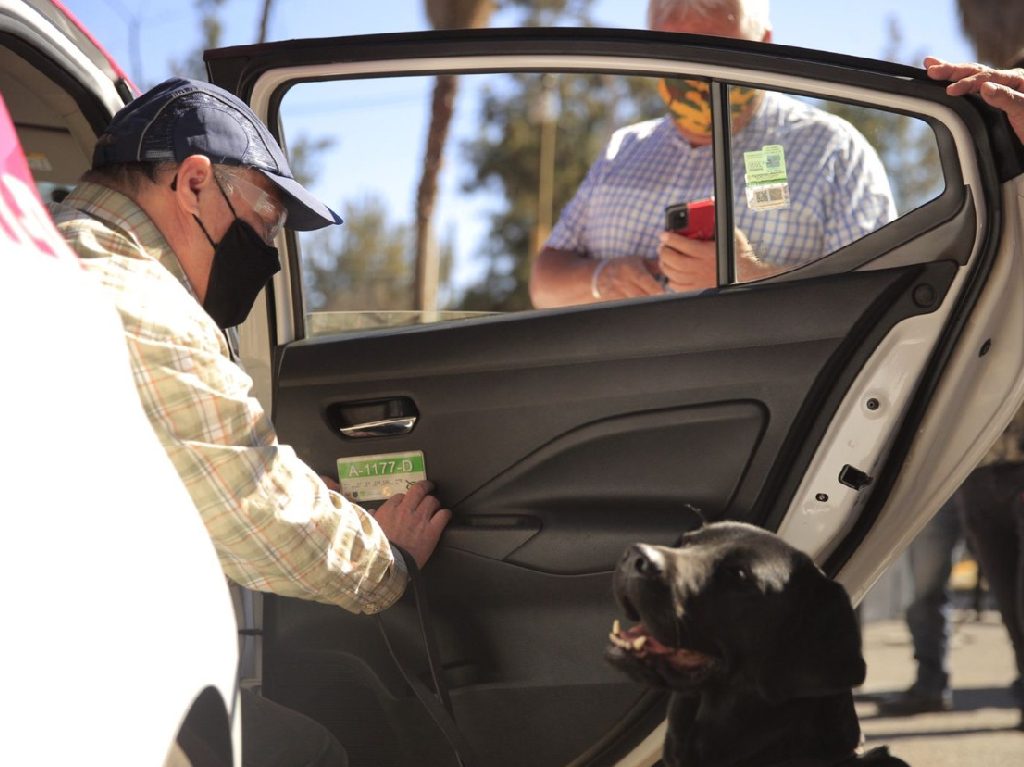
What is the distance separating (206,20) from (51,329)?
17717 mm

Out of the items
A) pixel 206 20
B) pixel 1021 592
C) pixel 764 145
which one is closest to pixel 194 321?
pixel 764 145

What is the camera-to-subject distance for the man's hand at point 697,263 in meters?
2.54

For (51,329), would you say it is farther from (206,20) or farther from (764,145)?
(206,20)

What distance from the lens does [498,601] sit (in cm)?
264

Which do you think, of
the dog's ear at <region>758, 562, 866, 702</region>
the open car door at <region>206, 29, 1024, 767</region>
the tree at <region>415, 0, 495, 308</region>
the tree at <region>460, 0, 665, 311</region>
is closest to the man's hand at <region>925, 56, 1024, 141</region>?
the open car door at <region>206, 29, 1024, 767</region>

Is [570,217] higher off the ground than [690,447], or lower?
higher

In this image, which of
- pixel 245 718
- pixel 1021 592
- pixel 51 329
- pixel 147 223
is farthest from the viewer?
pixel 1021 592

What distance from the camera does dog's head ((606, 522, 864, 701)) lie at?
212 centimetres

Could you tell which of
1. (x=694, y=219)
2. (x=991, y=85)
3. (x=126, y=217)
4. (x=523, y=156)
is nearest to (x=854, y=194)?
(x=694, y=219)

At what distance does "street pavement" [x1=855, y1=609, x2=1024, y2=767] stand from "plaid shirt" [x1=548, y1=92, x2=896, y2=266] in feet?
7.71

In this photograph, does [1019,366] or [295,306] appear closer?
[1019,366]

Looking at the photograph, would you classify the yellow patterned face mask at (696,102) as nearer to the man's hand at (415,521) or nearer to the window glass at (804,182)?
the window glass at (804,182)

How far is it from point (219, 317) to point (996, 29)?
239 cm

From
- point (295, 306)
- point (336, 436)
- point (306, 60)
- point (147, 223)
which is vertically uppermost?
point (306, 60)
